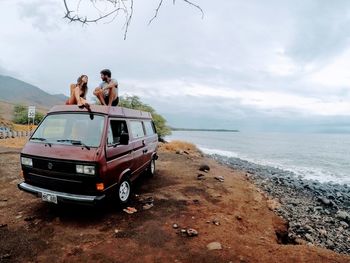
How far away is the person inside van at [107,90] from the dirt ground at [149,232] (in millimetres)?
2840

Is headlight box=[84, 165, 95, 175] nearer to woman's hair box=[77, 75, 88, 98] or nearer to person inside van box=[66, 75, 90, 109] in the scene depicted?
person inside van box=[66, 75, 90, 109]

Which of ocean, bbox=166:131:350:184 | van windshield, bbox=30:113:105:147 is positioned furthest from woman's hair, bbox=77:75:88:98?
ocean, bbox=166:131:350:184

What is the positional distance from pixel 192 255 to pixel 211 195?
423cm

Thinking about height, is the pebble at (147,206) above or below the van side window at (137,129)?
below

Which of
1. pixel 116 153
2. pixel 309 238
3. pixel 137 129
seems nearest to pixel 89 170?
pixel 116 153

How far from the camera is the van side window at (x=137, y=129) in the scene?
7802 mm

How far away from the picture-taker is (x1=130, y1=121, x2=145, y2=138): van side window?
780cm

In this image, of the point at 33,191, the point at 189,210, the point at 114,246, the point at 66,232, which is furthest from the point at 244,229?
the point at 33,191

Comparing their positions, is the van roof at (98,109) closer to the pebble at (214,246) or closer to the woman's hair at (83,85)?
the woman's hair at (83,85)

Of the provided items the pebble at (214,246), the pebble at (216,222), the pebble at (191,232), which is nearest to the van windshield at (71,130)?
the pebble at (191,232)

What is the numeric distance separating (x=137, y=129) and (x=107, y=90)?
4.62ft

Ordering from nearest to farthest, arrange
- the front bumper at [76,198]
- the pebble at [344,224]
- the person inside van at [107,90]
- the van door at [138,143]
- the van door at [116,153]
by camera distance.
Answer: the front bumper at [76,198] → the van door at [116,153] → the van door at [138,143] → the person inside van at [107,90] → the pebble at [344,224]

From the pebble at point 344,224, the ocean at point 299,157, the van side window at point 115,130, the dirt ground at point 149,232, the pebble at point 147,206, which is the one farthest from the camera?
the ocean at point 299,157

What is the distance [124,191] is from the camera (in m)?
6.88
